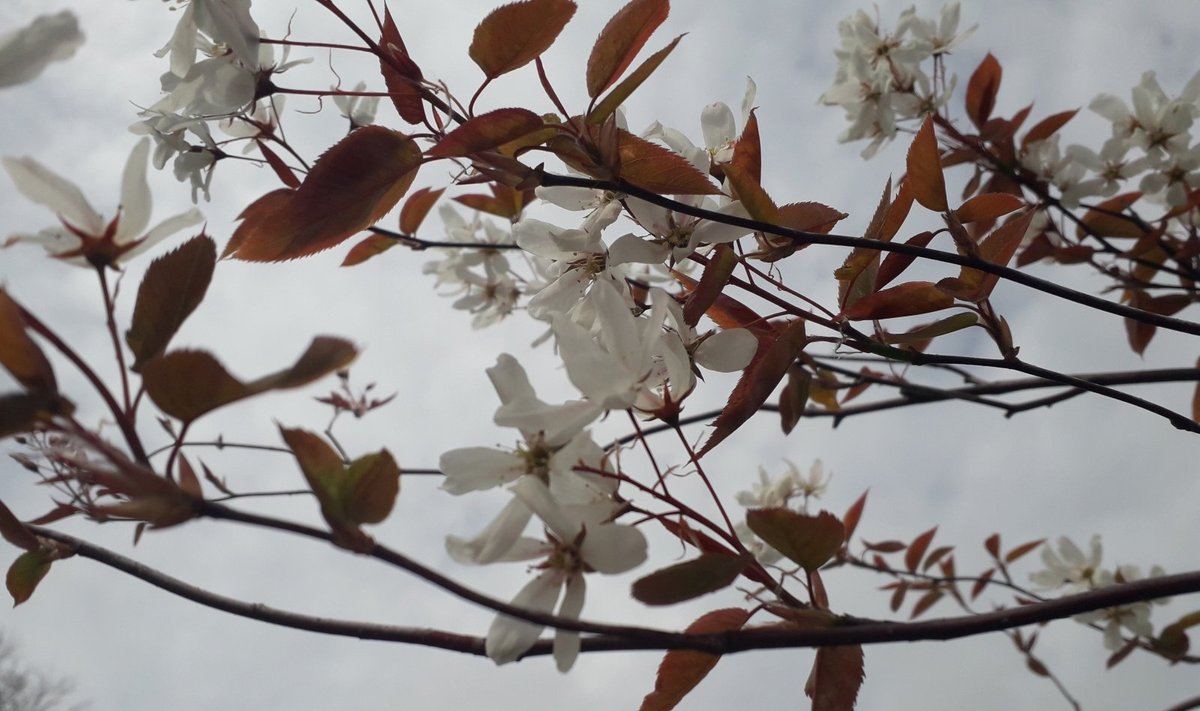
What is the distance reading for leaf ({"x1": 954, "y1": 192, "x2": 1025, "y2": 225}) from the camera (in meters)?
0.73

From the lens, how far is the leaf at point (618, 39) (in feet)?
1.98

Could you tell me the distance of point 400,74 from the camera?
0.62 meters

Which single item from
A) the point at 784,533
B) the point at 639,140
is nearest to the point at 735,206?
the point at 639,140

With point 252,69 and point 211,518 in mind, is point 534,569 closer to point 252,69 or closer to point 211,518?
point 211,518

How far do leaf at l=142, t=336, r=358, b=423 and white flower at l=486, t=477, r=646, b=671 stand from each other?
0.17 meters

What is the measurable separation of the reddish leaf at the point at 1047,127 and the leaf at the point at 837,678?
141 cm

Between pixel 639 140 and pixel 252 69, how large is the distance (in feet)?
1.13

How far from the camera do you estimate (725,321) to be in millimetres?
759

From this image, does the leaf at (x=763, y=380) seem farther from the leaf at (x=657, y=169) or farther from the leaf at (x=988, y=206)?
the leaf at (x=988, y=206)

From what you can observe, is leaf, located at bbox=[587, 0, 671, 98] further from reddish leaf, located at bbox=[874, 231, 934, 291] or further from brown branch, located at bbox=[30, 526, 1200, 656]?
brown branch, located at bbox=[30, 526, 1200, 656]

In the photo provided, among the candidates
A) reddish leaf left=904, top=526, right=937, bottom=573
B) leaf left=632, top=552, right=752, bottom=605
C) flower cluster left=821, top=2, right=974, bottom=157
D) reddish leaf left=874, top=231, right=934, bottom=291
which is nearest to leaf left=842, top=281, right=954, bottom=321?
reddish leaf left=874, top=231, right=934, bottom=291

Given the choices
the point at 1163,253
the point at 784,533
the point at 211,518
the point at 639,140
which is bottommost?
the point at 211,518

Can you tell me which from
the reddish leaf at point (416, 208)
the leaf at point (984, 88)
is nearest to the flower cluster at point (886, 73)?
the leaf at point (984, 88)

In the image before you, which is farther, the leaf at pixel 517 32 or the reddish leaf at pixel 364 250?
the reddish leaf at pixel 364 250
